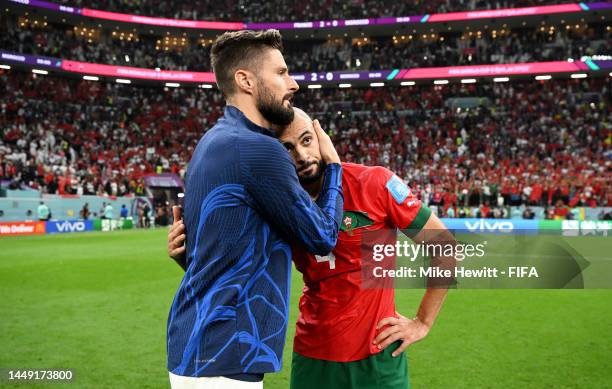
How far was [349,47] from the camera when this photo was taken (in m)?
53.3

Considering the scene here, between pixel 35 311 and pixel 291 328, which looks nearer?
pixel 291 328

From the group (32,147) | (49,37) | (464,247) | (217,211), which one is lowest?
(32,147)

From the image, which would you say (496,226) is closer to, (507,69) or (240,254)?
(240,254)

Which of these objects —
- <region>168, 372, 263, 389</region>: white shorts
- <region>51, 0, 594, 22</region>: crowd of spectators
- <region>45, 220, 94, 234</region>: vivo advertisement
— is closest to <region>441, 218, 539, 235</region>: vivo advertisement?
<region>45, 220, 94, 234</region>: vivo advertisement

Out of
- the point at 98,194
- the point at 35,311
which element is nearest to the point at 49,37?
the point at 98,194

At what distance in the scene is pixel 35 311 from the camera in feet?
30.0

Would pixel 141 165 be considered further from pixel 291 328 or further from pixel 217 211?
pixel 217 211

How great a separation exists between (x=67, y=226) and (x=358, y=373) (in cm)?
2927

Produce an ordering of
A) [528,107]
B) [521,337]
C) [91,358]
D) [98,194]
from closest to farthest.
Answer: [91,358] < [521,337] < [98,194] < [528,107]

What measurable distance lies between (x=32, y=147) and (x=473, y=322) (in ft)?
114

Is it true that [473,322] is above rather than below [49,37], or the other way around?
below

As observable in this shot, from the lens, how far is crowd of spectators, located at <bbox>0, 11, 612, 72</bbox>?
147 ft

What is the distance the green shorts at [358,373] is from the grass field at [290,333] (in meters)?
3.15

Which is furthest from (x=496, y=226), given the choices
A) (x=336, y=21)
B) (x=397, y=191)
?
(x=336, y=21)
